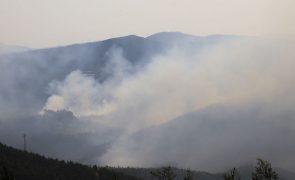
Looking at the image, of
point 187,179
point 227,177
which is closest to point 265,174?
point 227,177

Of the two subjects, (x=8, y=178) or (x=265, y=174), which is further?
(x=265, y=174)

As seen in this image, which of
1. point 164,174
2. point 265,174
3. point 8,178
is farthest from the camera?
point 164,174

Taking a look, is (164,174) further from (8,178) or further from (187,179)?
(8,178)

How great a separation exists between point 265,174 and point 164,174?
40.3m

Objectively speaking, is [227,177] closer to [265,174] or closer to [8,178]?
[265,174]

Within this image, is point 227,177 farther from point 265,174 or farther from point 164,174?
point 164,174

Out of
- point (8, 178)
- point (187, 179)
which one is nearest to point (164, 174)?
point (187, 179)

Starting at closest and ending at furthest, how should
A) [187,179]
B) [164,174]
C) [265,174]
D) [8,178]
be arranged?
[8,178] < [265,174] < [187,179] < [164,174]

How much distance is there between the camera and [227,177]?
107375mm

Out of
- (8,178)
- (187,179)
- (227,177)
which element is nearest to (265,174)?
(227,177)

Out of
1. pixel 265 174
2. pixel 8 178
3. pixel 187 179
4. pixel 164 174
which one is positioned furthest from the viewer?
pixel 164 174

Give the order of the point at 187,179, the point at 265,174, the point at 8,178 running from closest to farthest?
the point at 8,178, the point at 265,174, the point at 187,179

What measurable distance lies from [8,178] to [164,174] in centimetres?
8062

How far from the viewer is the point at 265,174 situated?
348 feet
